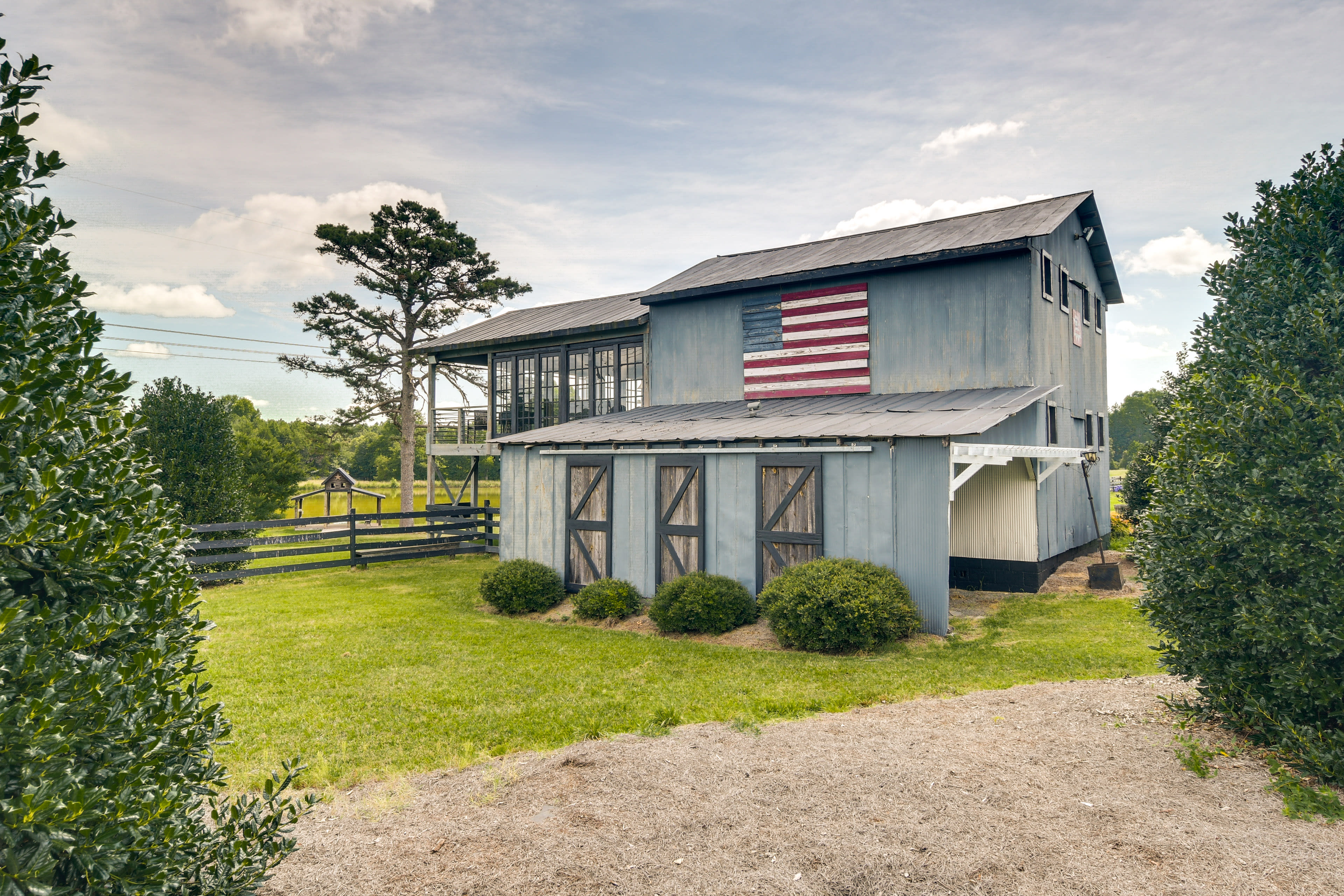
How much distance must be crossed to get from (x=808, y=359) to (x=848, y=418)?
3.69m

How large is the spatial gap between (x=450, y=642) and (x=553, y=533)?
4.05 m

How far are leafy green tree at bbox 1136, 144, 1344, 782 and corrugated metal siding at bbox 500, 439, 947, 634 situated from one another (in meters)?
4.53

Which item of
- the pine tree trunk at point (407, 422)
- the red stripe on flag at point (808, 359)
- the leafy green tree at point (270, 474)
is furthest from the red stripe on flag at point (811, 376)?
the leafy green tree at point (270, 474)

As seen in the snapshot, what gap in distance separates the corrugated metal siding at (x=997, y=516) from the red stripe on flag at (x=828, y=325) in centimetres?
388

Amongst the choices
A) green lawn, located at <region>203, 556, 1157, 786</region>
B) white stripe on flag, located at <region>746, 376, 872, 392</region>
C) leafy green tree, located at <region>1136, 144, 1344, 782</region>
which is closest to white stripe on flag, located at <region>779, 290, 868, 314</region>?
white stripe on flag, located at <region>746, 376, 872, 392</region>

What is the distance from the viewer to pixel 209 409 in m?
17.2

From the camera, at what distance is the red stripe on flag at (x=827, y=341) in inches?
603

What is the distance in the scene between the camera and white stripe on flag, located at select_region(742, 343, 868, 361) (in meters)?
15.3

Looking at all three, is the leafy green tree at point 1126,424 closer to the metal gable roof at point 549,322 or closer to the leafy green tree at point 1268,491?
the metal gable roof at point 549,322

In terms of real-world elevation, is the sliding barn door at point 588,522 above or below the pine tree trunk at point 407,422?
below

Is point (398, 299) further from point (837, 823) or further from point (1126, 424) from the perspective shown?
point (1126, 424)

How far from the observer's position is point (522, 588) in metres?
13.0

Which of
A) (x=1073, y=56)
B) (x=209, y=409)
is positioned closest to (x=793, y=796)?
(x=1073, y=56)

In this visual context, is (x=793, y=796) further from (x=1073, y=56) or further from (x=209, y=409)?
(x=209, y=409)
